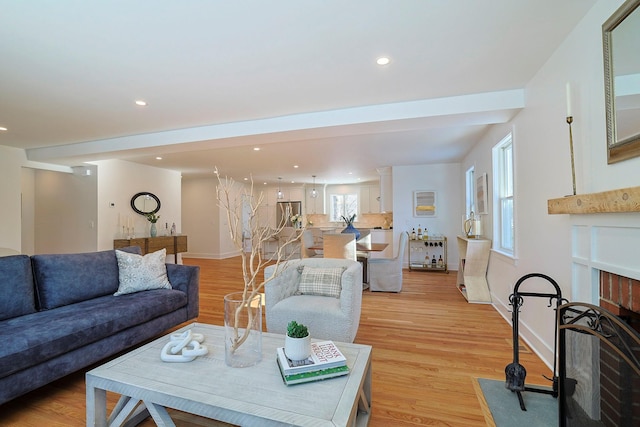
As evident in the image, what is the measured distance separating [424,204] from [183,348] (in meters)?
6.11

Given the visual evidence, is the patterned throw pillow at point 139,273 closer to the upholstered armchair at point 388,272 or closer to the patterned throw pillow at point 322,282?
the patterned throw pillow at point 322,282

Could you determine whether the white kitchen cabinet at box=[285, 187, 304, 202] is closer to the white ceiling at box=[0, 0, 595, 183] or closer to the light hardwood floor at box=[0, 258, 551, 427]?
the white ceiling at box=[0, 0, 595, 183]

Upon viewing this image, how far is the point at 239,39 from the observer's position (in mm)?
2064

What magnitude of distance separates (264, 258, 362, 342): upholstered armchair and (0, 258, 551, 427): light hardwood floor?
1.48 ft

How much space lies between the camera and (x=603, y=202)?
1533mm

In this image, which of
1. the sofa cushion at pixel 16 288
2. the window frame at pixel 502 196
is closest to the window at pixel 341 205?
the window frame at pixel 502 196

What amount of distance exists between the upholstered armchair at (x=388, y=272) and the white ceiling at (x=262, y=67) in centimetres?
188

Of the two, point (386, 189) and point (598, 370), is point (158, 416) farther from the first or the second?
point (386, 189)

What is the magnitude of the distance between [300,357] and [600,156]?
2035mm

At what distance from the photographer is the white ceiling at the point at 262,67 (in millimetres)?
1810

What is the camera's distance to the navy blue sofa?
6.12ft

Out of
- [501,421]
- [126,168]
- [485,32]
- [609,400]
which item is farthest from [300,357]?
[126,168]

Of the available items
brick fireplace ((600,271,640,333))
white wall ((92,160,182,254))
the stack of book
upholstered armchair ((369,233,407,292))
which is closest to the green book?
the stack of book

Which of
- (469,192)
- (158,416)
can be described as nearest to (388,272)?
(469,192)
